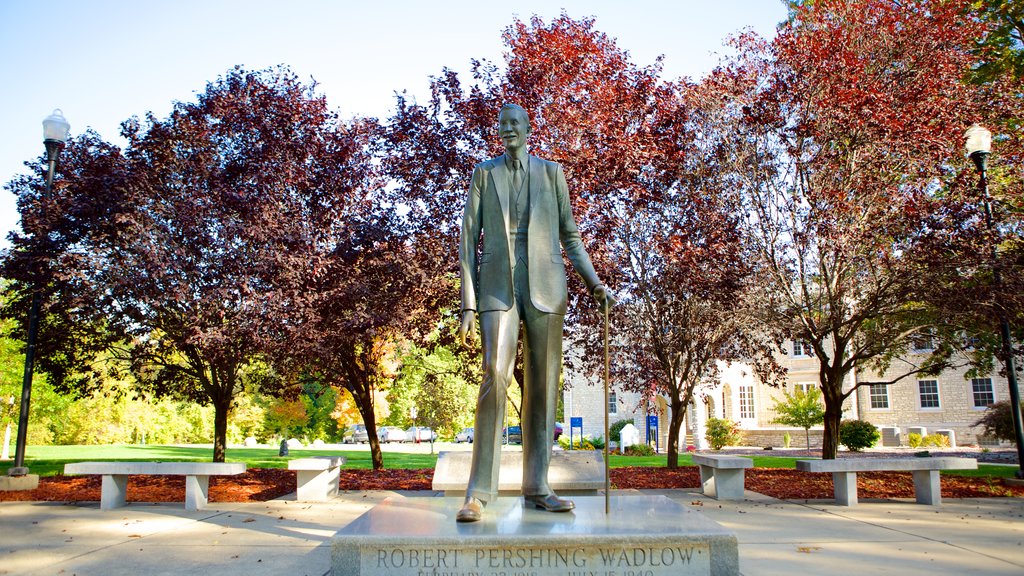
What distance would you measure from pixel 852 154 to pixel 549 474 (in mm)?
8511

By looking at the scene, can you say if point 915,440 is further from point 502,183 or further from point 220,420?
point 502,183

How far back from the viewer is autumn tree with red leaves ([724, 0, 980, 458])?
464 inches

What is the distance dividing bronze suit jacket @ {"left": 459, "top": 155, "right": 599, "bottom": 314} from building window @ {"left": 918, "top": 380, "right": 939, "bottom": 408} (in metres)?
37.9

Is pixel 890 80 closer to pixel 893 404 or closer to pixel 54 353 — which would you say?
pixel 54 353

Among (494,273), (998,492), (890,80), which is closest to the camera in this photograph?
(494,273)

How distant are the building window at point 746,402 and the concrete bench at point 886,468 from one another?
102ft

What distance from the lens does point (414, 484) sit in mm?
12273

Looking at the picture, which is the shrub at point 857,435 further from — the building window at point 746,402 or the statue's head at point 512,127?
the statue's head at point 512,127

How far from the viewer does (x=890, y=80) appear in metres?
13.2

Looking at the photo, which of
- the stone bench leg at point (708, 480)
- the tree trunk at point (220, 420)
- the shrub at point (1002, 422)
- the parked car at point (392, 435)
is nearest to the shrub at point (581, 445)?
the shrub at point (1002, 422)

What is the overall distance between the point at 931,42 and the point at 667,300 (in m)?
6.76

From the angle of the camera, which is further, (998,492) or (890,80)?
(890,80)

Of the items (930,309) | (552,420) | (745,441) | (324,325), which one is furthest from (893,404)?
(552,420)

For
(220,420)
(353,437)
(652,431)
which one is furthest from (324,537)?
(353,437)
